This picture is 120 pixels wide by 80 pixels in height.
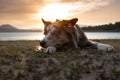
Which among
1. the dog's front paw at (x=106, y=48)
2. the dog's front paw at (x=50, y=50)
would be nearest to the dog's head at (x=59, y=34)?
the dog's front paw at (x=50, y=50)

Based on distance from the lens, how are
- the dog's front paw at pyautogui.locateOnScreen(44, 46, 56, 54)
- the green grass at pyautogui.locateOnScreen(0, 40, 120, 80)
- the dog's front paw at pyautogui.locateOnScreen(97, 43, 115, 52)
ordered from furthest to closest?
the dog's front paw at pyautogui.locateOnScreen(97, 43, 115, 52), the dog's front paw at pyautogui.locateOnScreen(44, 46, 56, 54), the green grass at pyautogui.locateOnScreen(0, 40, 120, 80)

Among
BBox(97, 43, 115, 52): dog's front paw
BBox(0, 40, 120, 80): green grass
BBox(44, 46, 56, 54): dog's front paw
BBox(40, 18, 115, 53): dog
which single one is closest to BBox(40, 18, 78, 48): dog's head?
BBox(40, 18, 115, 53): dog

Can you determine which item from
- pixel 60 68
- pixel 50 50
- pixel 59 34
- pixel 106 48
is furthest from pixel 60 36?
pixel 60 68

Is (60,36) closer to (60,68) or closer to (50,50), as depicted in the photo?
(50,50)

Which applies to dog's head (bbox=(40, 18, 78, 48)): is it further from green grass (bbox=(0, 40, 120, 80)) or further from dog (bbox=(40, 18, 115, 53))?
green grass (bbox=(0, 40, 120, 80))

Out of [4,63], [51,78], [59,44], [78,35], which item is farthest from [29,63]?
[78,35]

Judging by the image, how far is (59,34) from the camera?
1091 cm

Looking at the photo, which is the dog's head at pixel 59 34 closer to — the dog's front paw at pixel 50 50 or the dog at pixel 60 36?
the dog at pixel 60 36

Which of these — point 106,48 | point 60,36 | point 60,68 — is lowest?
point 60,68

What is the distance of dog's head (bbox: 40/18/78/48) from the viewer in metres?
10.9

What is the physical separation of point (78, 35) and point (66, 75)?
15.0 feet

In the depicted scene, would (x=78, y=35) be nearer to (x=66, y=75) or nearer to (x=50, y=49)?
(x=50, y=49)

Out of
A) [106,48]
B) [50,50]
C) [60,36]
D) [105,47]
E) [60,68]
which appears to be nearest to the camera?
[60,68]

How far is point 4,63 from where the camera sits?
874 centimetres
